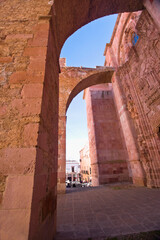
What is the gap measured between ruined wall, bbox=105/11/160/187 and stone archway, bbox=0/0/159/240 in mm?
5256

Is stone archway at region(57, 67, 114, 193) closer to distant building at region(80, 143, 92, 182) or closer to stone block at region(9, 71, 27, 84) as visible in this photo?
stone block at region(9, 71, 27, 84)

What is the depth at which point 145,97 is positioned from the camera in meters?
6.23

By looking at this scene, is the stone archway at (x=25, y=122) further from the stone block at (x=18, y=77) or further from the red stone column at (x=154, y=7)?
the red stone column at (x=154, y=7)

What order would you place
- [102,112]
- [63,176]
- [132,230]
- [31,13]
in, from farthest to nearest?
[102,112], [63,176], [31,13], [132,230]

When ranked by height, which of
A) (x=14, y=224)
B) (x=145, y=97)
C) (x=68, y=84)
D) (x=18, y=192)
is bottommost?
(x=14, y=224)

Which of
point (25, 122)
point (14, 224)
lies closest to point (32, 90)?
point (25, 122)

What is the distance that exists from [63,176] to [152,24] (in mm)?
9137

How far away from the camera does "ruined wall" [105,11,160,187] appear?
18.1 ft

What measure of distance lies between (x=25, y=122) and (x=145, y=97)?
675 cm

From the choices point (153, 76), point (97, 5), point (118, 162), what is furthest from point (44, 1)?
point (118, 162)

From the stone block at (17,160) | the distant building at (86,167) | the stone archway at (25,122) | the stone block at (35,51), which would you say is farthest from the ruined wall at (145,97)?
the distant building at (86,167)

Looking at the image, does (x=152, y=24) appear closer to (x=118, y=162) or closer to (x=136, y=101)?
(x=136, y=101)

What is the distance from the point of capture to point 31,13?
8.00ft

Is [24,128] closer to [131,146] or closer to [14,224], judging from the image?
[14,224]
